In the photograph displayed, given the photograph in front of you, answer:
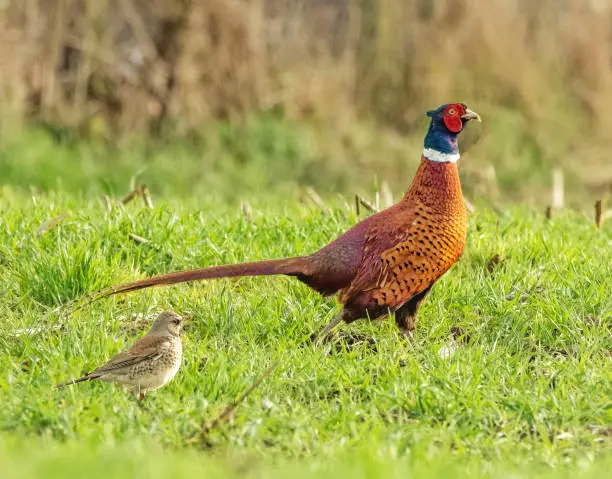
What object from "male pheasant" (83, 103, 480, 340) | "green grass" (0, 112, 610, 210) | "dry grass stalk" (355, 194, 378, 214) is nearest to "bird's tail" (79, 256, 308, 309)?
"male pheasant" (83, 103, 480, 340)

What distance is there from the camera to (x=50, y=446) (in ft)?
12.6

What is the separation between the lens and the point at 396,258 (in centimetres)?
504

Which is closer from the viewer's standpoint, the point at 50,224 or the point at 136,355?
the point at 136,355

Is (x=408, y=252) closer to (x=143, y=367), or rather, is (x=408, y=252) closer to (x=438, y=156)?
(x=438, y=156)

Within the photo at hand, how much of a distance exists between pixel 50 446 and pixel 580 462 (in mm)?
1836

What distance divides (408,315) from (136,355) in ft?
4.63

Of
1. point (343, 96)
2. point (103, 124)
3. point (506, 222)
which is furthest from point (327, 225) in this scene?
point (343, 96)

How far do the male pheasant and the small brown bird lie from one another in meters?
0.52

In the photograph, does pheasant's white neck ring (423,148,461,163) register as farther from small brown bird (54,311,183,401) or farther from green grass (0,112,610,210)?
green grass (0,112,610,210)

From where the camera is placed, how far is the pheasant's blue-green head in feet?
17.3

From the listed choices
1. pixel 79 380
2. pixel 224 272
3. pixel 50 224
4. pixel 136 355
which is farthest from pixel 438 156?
pixel 50 224

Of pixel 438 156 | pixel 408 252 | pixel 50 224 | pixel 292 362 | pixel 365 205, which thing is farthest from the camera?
pixel 365 205

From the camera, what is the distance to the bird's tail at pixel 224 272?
4984 millimetres

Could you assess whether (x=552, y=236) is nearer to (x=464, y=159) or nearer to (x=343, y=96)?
(x=464, y=159)
